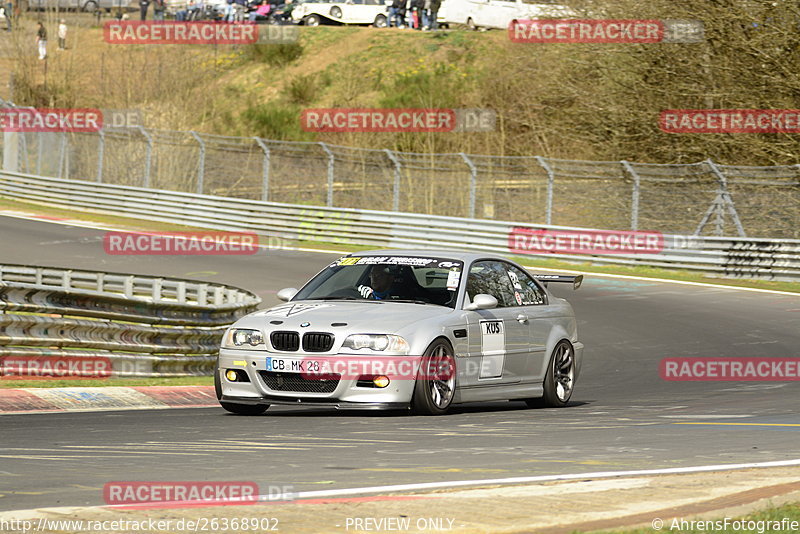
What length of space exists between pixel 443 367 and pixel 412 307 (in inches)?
26.0

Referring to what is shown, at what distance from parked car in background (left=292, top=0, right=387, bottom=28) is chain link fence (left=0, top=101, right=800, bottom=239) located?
2405 cm

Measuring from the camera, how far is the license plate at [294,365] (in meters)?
10.0

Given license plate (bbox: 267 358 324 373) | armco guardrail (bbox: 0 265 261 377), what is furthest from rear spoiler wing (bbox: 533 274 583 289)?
armco guardrail (bbox: 0 265 261 377)

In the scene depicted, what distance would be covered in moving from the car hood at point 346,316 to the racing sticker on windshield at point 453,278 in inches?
11.7

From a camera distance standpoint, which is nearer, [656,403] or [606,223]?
[656,403]

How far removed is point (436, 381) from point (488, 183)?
73.1 feet

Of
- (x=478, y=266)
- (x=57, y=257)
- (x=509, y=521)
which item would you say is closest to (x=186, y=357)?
(x=478, y=266)

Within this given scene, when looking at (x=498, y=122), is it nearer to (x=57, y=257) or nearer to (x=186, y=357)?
(x=57, y=257)

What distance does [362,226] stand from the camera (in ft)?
105

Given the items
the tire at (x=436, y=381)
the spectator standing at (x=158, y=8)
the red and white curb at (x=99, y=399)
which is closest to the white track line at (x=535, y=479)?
the tire at (x=436, y=381)

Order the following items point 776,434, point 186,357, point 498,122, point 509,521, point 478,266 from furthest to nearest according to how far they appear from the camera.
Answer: point 498,122, point 186,357, point 478,266, point 776,434, point 509,521

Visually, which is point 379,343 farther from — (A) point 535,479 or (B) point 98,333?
(B) point 98,333

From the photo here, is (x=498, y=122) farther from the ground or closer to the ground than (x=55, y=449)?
farther from the ground

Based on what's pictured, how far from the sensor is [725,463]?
7391 millimetres
